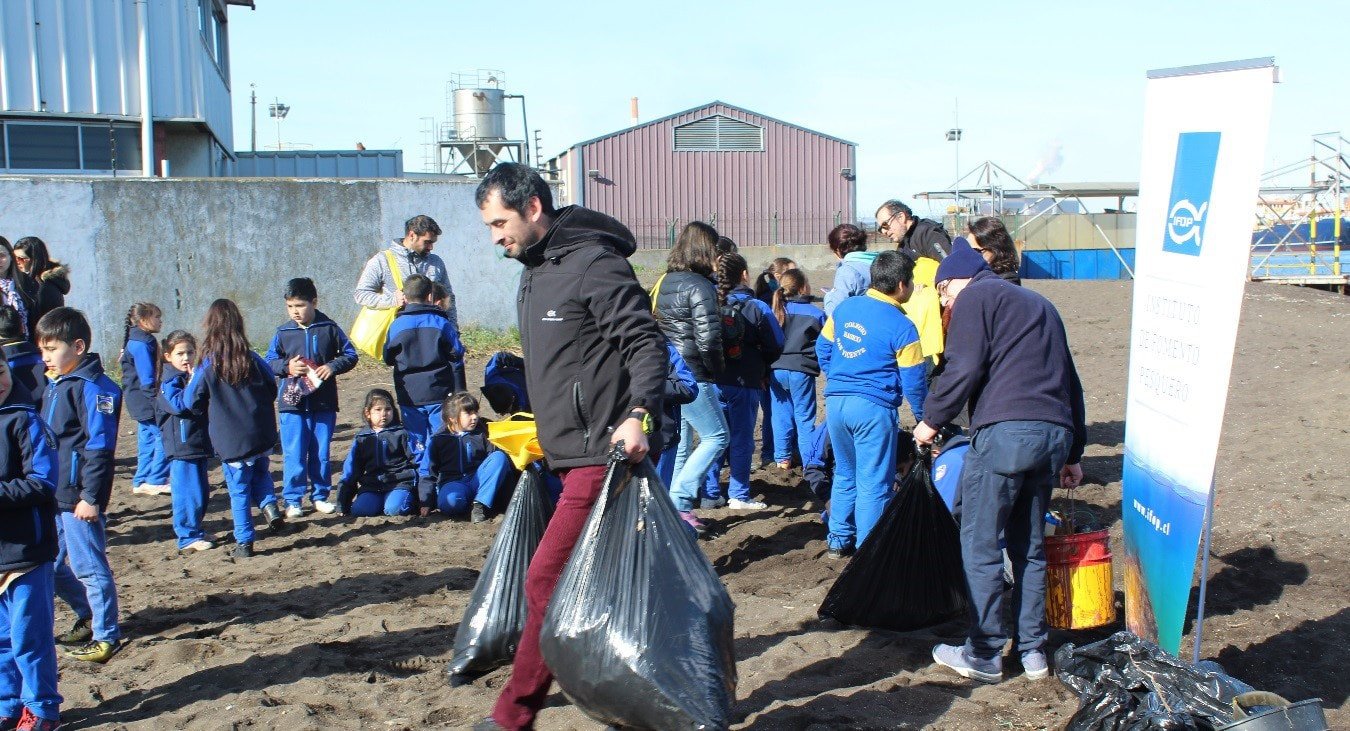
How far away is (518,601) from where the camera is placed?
4.34 metres

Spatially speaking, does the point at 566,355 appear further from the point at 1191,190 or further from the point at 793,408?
the point at 793,408

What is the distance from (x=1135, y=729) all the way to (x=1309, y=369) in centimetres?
1109

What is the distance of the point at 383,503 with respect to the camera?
8.15 metres

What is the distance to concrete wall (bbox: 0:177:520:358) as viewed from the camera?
1512 cm

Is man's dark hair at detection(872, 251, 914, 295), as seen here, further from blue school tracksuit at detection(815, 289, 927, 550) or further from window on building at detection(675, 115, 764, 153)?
window on building at detection(675, 115, 764, 153)

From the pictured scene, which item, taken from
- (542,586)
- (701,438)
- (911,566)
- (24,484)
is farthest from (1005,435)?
(24,484)

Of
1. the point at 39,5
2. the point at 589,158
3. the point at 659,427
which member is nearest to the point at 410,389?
the point at 659,427

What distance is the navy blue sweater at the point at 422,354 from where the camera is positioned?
8.13 metres

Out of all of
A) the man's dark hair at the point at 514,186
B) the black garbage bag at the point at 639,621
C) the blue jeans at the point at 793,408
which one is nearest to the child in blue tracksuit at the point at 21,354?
the man's dark hair at the point at 514,186

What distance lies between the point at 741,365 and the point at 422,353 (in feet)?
7.31

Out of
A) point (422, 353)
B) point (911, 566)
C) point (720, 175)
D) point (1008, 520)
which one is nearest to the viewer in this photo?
point (1008, 520)

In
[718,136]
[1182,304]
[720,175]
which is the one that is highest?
[718,136]

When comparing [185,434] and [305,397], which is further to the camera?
[305,397]

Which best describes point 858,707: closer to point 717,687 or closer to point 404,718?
point 717,687
